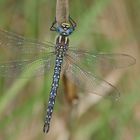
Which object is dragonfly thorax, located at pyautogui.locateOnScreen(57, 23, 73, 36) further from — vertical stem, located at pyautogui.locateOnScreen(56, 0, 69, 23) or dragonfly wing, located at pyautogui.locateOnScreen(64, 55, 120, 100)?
vertical stem, located at pyautogui.locateOnScreen(56, 0, 69, 23)

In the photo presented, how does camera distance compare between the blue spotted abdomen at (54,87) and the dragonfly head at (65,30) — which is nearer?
the dragonfly head at (65,30)

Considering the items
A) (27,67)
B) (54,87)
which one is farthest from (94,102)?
(27,67)

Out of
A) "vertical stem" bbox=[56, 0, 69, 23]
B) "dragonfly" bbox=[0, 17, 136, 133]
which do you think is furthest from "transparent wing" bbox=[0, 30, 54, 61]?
"vertical stem" bbox=[56, 0, 69, 23]

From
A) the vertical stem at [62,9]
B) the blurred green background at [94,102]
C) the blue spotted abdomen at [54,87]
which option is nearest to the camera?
the vertical stem at [62,9]

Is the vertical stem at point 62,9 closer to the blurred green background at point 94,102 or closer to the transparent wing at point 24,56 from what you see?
the transparent wing at point 24,56

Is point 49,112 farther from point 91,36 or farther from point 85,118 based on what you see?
point 91,36

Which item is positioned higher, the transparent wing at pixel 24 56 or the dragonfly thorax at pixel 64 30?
the dragonfly thorax at pixel 64 30

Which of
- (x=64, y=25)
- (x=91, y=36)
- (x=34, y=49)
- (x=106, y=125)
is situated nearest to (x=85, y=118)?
(x=106, y=125)

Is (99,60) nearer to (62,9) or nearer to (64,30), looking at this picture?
(64,30)

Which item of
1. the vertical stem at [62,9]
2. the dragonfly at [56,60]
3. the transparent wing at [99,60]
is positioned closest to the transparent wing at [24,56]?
the dragonfly at [56,60]
